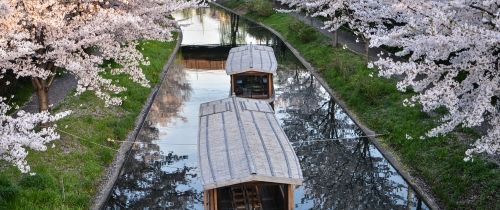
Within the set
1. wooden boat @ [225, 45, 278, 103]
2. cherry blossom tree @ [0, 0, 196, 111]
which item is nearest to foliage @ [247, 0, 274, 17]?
wooden boat @ [225, 45, 278, 103]

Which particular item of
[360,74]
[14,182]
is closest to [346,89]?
[360,74]

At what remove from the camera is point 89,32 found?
20391 millimetres

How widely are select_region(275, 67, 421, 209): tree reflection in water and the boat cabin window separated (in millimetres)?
1583

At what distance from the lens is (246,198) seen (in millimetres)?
17609

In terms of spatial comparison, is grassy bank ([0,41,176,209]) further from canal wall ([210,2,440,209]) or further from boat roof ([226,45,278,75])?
canal wall ([210,2,440,209])

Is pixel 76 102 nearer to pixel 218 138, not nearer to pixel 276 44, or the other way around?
pixel 218 138

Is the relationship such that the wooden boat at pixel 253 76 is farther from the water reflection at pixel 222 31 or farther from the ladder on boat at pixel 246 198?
the water reflection at pixel 222 31

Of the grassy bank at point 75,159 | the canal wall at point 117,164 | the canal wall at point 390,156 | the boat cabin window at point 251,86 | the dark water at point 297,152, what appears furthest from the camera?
the boat cabin window at point 251,86

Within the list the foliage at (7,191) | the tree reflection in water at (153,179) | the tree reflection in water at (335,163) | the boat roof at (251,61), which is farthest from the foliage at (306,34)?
the foliage at (7,191)

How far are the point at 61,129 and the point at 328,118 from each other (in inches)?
586

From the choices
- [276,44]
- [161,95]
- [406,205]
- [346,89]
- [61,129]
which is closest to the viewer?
[406,205]

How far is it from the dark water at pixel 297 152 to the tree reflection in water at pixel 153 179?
0.13ft

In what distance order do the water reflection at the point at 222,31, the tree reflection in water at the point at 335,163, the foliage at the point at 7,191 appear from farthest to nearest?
the water reflection at the point at 222,31, the tree reflection in water at the point at 335,163, the foliage at the point at 7,191

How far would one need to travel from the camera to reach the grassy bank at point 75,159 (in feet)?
59.2
